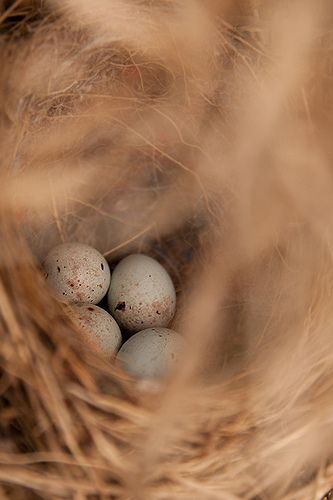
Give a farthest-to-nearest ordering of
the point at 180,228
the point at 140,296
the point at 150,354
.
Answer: the point at 180,228, the point at 140,296, the point at 150,354

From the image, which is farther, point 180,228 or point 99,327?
point 180,228

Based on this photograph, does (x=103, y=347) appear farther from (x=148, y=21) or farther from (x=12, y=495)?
(x=148, y=21)

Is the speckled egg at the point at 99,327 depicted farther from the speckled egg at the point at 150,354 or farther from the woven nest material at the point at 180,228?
the woven nest material at the point at 180,228

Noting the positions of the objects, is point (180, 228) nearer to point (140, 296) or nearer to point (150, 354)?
point (140, 296)

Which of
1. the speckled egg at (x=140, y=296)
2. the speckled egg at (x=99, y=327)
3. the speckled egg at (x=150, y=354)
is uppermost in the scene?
the speckled egg at (x=140, y=296)

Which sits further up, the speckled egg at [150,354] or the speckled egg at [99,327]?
the speckled egg at [99,327]

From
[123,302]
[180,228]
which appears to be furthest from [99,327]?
[180,228]

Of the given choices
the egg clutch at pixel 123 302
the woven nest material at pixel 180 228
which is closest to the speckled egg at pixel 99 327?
the egg clutch at pixel 123 302
